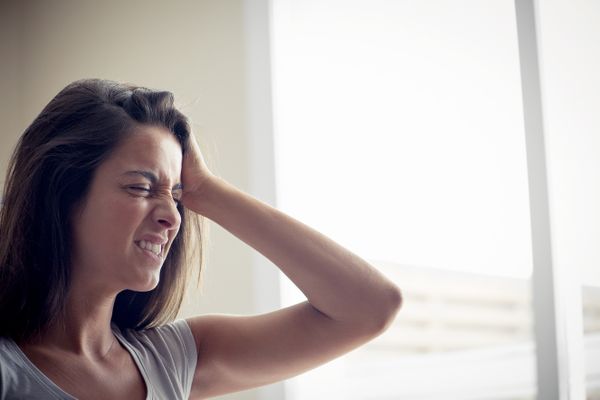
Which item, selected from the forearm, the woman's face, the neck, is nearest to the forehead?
the woman's face

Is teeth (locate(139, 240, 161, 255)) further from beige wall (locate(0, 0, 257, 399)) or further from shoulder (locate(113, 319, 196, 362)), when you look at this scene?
beige wall (locate(0, 0, 257, 399))

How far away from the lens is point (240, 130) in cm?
206

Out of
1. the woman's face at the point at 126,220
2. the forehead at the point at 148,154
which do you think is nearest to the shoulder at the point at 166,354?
the woman's face at the point at 126,220

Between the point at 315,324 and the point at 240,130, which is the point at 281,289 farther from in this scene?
the point at 315,324

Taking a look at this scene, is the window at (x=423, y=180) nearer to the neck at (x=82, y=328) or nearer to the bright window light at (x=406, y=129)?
the bright window light at (x=406, y=129)

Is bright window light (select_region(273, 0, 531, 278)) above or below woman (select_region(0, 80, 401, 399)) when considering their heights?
above

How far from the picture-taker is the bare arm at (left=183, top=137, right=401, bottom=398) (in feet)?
4.14

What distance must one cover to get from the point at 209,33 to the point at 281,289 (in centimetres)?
85

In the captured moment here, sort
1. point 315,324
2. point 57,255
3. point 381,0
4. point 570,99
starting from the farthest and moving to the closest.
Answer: point 381,0, point 570,99, point 315,324, point 57,255

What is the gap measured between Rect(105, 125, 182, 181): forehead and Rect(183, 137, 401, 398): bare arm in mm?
89

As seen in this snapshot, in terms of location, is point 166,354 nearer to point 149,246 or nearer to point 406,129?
point 149,246

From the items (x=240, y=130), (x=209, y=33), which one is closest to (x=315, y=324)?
(x=240, y=130)

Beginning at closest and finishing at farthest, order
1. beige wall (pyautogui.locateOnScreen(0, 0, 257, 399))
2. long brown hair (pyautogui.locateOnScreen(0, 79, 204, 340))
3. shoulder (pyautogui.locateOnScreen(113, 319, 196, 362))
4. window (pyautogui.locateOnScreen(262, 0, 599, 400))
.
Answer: long brown hair (pyautogui.locateOnScreen(0, 79, 204, 340)), shoulder (pyautogui.locateOnScreen(113, 319, 196, 362)), window (pyautogui.locateOnScreen(262, 0, 599, 400)), beige wall (pyautogui.locateOnScreen(0, 0, 257, 399))

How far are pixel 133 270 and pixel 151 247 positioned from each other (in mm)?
Answer: 53
